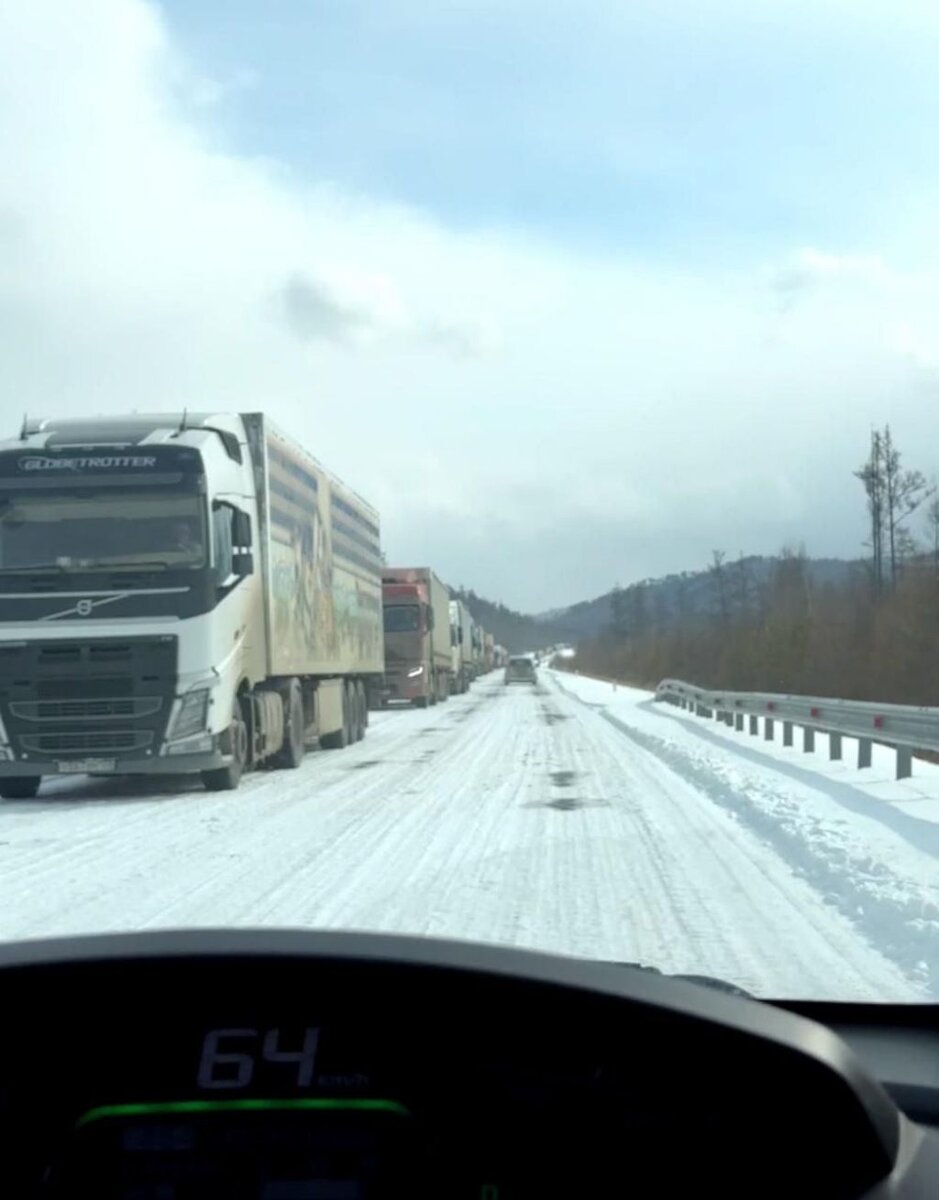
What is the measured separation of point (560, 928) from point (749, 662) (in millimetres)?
51965

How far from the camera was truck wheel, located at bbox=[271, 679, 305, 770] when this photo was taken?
1847 centimetres

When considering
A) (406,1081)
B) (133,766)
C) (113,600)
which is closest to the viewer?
(406,1081)

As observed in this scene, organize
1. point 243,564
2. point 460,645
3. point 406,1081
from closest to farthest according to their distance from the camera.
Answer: point 406,1081 < point 243,564 < point 460,645

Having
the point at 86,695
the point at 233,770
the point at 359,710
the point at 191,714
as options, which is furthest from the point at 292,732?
the point at 359,710

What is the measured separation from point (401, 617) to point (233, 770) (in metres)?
26.7

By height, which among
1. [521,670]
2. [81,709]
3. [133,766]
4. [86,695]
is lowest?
A: [133,766]

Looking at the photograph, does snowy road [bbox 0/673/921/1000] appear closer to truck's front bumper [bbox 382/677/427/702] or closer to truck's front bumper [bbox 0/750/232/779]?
truck's front bumper [bbox 0/750/232/779]

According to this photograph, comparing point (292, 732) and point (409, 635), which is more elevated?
point (409, 635)

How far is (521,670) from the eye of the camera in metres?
77.7

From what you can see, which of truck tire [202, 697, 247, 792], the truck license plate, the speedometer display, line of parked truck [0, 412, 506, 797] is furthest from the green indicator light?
truck tire [202, 697, 247, 792]

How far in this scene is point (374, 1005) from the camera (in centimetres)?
204

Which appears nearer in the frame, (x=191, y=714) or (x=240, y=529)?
(x=191, y=714)

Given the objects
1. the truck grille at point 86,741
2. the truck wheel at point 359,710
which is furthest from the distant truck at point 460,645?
the truck grille at point 86,741

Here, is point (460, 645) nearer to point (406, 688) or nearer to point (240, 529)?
point (406, 688)
